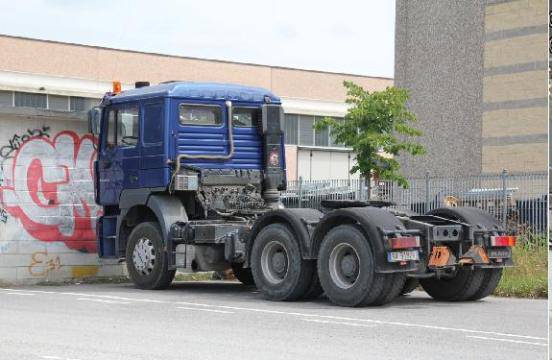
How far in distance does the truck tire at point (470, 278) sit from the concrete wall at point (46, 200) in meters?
7.36

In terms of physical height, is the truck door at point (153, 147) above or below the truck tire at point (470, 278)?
above

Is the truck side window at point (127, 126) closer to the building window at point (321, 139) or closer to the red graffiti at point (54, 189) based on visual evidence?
the red graffiti at point (54, 189)

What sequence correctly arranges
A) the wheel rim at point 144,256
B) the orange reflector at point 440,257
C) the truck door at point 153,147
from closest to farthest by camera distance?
the orange reflector at point 440,257 → the truck door at point 153,147 → the wheel rim at point 144,256

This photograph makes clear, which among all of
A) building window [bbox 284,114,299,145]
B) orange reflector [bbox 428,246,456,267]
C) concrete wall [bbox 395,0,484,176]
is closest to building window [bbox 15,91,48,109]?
building window [bbox 284,114,299,145]

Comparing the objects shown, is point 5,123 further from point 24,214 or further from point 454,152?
point 454,152

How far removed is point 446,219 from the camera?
51.4ft

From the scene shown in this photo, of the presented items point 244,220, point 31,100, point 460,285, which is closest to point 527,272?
point 460,285

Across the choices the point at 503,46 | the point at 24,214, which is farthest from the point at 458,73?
the point at 24,214

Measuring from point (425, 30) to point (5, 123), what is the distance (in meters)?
28.9

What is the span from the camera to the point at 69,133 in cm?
2086

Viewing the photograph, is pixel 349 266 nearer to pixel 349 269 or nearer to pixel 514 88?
pixel 349 269

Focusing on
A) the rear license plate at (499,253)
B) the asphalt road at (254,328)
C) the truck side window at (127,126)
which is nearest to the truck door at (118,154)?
the truck side window at (127,126)

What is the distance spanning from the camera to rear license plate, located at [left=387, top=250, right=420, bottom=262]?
561 inches

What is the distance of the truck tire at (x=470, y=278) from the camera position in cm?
1573
